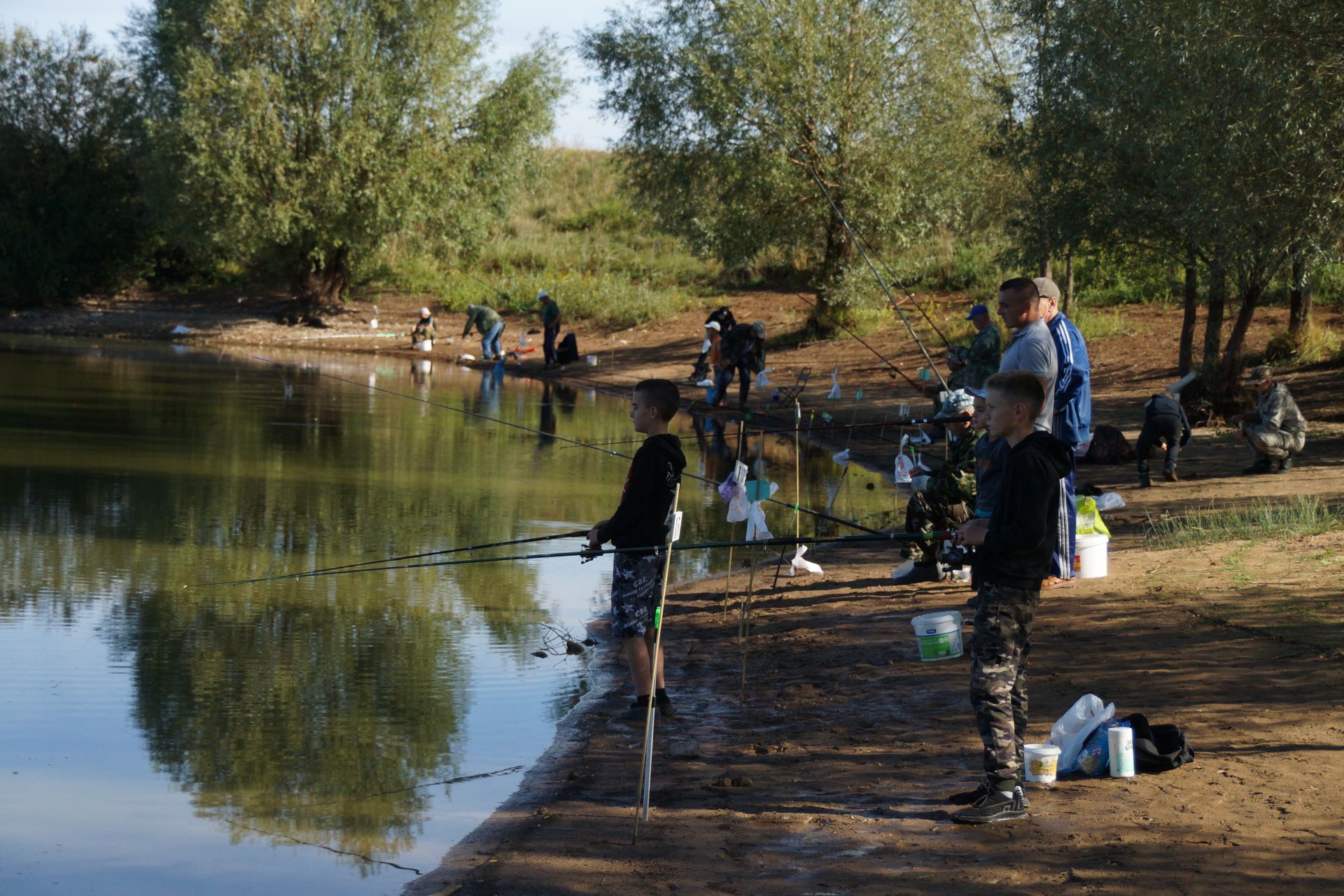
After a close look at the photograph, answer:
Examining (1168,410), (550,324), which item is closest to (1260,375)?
(1168,410)

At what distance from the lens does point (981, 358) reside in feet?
39.7

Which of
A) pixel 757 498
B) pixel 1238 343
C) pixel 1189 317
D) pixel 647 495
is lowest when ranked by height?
pixel 757 498

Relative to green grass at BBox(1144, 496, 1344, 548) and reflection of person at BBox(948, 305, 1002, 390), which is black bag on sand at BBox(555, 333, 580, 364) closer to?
reflection of person at BBox(948, 305, 1002, 390)

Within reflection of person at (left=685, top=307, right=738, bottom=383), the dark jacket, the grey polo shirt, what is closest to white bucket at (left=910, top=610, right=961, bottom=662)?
the grey polo shirt

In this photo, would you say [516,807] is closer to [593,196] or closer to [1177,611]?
[1177,611]

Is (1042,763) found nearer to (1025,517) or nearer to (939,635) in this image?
(1025,517)

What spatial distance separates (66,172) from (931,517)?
38756mm

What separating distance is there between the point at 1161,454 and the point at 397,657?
1000 centimetres

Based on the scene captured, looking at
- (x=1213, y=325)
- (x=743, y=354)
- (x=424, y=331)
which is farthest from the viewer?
(x=424, y=331)

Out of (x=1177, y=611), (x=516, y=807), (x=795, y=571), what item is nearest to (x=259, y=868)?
(x=516, y=807)

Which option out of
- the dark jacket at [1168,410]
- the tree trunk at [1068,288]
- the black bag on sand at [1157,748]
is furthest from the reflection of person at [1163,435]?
the tree trunk at [1068,288]

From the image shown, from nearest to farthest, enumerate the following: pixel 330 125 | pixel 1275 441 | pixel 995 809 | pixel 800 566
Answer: pixel 995 809 → pixel 800 566 → pixel 1275 441 → pixel 330 125

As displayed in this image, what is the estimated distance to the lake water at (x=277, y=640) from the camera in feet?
17.3

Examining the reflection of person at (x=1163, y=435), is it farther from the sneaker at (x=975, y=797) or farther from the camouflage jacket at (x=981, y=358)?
the sneaker at (x=975, y=797)
